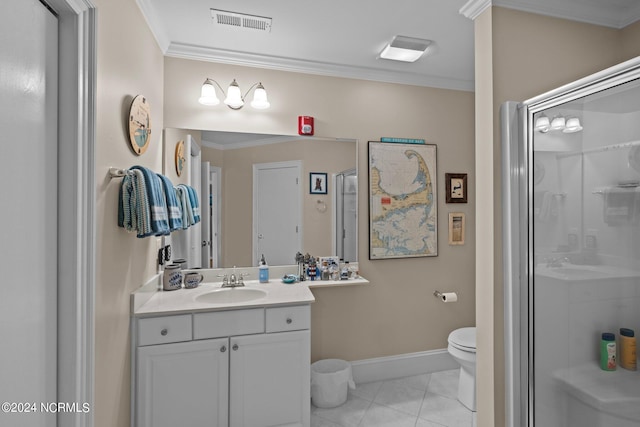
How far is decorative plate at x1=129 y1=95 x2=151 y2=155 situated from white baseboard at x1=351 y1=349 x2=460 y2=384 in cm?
219

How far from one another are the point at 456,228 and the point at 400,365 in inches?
50.5

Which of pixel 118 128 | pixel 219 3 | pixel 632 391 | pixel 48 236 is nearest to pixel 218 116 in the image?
pixel 219 3

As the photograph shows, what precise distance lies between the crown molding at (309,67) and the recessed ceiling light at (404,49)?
250 millimetres

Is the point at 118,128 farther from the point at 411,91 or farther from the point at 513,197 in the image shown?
the point at 411,91

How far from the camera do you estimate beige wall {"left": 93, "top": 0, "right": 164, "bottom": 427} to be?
1281 mm

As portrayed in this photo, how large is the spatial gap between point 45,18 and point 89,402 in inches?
53.0

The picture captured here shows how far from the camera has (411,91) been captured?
2719mm

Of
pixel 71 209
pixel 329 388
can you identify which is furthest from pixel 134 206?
pixel 329 388

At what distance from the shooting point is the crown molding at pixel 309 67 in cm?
226

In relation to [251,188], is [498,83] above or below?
above

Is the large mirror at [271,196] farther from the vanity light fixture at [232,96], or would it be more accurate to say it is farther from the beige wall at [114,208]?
the beige wall at [114,208]

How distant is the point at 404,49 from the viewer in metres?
2.23

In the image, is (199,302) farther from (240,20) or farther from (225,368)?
(240,20)

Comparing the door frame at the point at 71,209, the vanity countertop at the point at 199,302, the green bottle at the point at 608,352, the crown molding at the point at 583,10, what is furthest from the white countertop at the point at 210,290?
the crown molding at the point at 583,10
